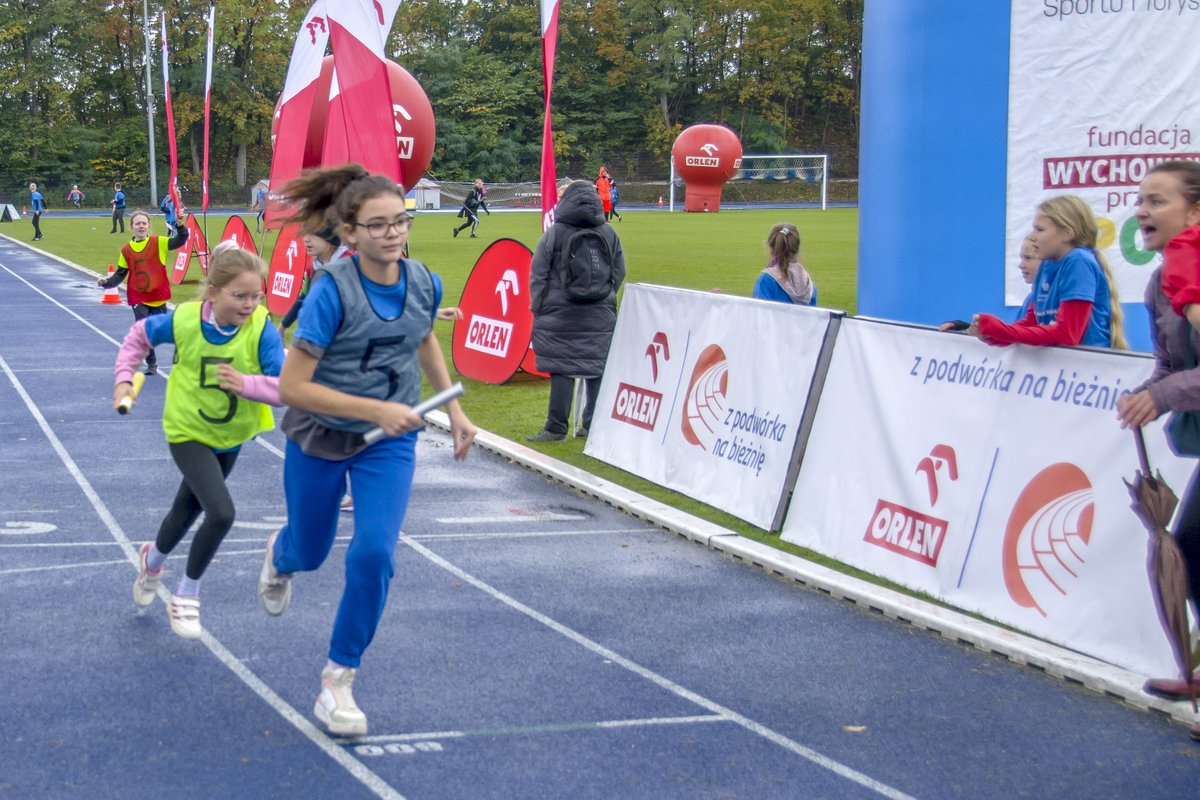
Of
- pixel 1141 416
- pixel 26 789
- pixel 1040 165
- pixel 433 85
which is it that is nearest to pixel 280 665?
pixel 26 789

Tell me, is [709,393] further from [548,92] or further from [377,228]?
[377,228]

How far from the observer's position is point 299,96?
14.8m

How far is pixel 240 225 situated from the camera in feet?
72.8

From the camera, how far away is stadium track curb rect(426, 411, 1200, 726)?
543 cm

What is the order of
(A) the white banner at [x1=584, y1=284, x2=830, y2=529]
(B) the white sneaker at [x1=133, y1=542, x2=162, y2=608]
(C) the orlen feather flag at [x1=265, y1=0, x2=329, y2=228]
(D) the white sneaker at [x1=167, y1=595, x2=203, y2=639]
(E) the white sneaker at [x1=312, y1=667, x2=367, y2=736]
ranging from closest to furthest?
(E) the white sneaker at [x1=312, y1=667, x2=367, y2=736] → (D) the white sneaker at [x1=167, y1=595, x2=203, y2=639] → (B) the white sneaker at [x1=133, y1=542, x2=162, y2=608] → (A) the white banner at [x1=584, y1=284, x2=830, y2=529] → (C) the orlen feather flag at [x1=265, y1=0, x2=329, y2=228]

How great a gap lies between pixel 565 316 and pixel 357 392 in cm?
625

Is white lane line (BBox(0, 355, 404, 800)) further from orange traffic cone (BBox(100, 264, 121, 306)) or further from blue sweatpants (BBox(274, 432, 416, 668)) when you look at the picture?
orange traffic cone (BBox(100, 264, 121, 306))

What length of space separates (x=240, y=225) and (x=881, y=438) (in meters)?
16.9

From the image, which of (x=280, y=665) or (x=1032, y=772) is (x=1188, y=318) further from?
(x=280, y=665)

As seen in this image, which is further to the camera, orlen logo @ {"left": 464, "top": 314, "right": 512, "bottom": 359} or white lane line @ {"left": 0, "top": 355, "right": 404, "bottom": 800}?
orlen logo @ {"left": 464, "top": 314, "right": 512, "bottom": 359}

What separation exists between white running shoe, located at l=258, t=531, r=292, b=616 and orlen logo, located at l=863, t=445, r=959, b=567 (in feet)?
10.3

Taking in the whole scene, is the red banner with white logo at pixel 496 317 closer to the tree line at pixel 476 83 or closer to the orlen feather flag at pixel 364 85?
the orlen feather flag at pixel 364 85

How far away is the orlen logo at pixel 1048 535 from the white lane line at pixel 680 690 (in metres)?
1.73

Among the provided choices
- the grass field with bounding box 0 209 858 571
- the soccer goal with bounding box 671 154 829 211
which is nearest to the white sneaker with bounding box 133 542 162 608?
the grass field with bounding box 0 209 858 571
